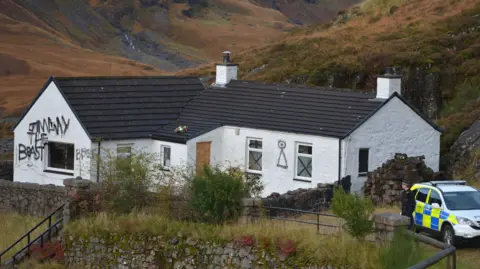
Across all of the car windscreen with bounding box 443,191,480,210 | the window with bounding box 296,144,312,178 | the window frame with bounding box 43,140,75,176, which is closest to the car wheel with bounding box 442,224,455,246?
the car windscreen with bounding box 443,191,480,210

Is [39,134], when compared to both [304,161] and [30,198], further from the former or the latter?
[304,161]

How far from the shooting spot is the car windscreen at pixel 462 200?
21438 millimetres

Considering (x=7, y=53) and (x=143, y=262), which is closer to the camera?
(x=143, y=262)

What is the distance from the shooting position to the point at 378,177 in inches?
1128

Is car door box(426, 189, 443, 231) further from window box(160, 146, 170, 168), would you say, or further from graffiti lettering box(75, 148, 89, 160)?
graffiti lettering box(75, 148, 89, 160)

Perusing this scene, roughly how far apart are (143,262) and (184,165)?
790cm

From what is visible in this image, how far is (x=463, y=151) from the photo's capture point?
31578 mm

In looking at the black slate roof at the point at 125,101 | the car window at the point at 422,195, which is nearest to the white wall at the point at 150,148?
the black slate roof at the point at 125,101

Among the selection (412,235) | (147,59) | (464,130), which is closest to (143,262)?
(412,235)

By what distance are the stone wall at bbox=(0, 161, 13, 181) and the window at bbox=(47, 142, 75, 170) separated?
3.72 metres

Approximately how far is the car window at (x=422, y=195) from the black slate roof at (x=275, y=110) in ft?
20.1

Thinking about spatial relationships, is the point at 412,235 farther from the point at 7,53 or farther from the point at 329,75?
the point at 7,53

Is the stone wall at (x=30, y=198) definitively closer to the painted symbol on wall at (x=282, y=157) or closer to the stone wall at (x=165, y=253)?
the stone wall at (x=165, y=253)

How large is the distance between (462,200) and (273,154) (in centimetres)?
920
